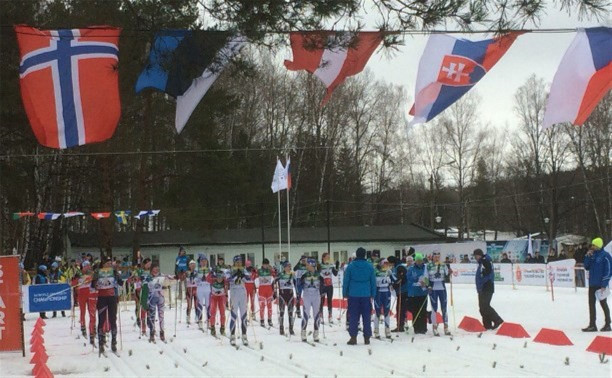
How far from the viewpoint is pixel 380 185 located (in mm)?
62250

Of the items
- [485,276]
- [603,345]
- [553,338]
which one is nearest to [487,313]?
[485,276]

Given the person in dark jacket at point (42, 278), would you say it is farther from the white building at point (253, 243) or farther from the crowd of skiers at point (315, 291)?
the white building at point (253, 243)

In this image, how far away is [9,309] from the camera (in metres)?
14.0

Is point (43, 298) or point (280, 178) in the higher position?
point (280, 178)

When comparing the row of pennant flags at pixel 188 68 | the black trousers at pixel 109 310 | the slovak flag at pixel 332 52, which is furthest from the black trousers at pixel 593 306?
the black trousers at pixel 109 310

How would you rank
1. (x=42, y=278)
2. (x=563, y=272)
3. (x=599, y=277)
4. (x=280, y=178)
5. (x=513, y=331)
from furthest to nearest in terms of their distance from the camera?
(x=280, y=178)
(x=563, y=272)
(x=42, y=278)
(x=599, y=277)
(x=513, y=331)

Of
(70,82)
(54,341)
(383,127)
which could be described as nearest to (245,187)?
(383,127)

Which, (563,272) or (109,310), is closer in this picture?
(109,310)

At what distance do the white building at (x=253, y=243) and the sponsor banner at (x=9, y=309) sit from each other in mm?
33387

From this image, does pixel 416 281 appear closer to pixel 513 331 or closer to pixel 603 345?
pixel 513 331

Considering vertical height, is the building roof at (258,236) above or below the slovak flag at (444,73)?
below

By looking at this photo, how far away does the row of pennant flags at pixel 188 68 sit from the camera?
9820 mm

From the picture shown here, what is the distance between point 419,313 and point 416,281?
74cm

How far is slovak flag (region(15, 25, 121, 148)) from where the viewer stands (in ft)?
35.1
